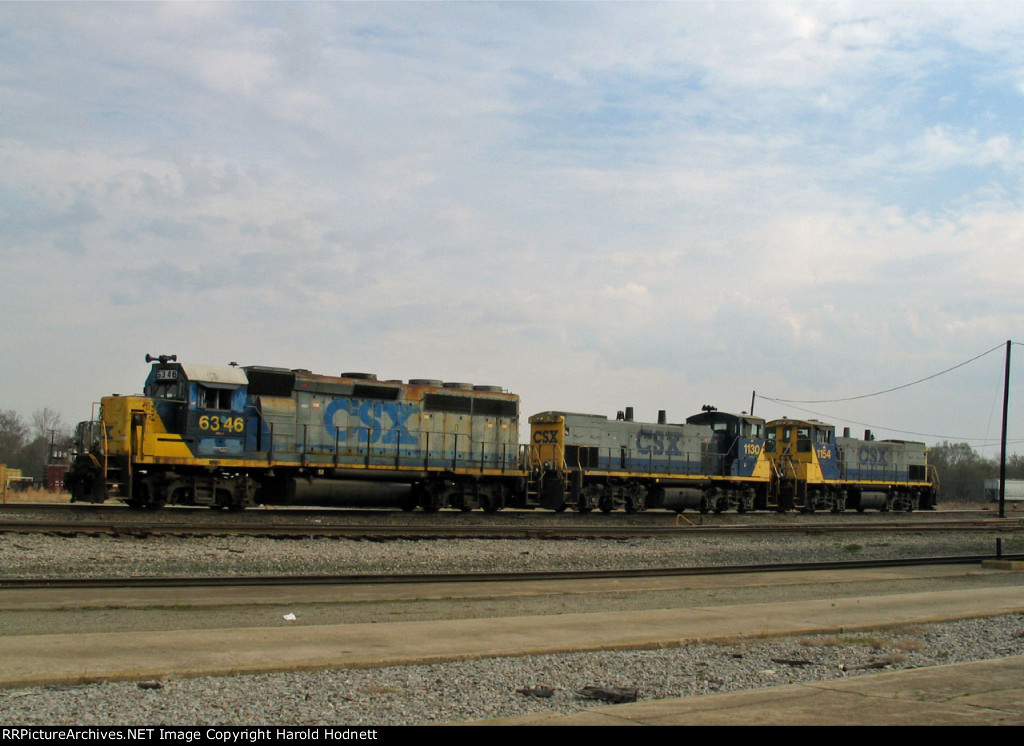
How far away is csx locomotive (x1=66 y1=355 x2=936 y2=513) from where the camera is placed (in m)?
21.5

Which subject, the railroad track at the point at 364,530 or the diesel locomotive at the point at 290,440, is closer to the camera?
the railroad track at the point at 364,530

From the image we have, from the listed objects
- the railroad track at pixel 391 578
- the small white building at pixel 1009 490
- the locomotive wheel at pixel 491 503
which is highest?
the locomotive wheel at pixel 491 503

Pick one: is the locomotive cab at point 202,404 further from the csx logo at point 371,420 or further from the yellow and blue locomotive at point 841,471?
the yellow and blue locomotive at point 841,471

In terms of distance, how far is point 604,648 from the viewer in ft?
28.0

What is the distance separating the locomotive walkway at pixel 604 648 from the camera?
19.4 feet

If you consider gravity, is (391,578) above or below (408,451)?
below

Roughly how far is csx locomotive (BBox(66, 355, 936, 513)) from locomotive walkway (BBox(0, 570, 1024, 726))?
11686 millimetres

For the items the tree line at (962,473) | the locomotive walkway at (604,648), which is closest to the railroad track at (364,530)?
the locomotive walkway at (604,648)

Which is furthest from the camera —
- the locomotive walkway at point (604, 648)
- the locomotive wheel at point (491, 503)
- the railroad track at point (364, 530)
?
the locomotive wheel at point (491, 503)

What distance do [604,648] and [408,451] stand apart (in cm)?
1723

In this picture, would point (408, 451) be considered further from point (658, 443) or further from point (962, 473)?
point (962, 473)

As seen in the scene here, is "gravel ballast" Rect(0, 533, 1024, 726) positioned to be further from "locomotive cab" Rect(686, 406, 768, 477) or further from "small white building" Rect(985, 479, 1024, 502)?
"small white building" Rect(985, 479, 1024, 502)

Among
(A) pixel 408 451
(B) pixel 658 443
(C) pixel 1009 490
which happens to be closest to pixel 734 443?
(B) pixel 658 443

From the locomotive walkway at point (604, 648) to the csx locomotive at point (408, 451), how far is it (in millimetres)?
11686
